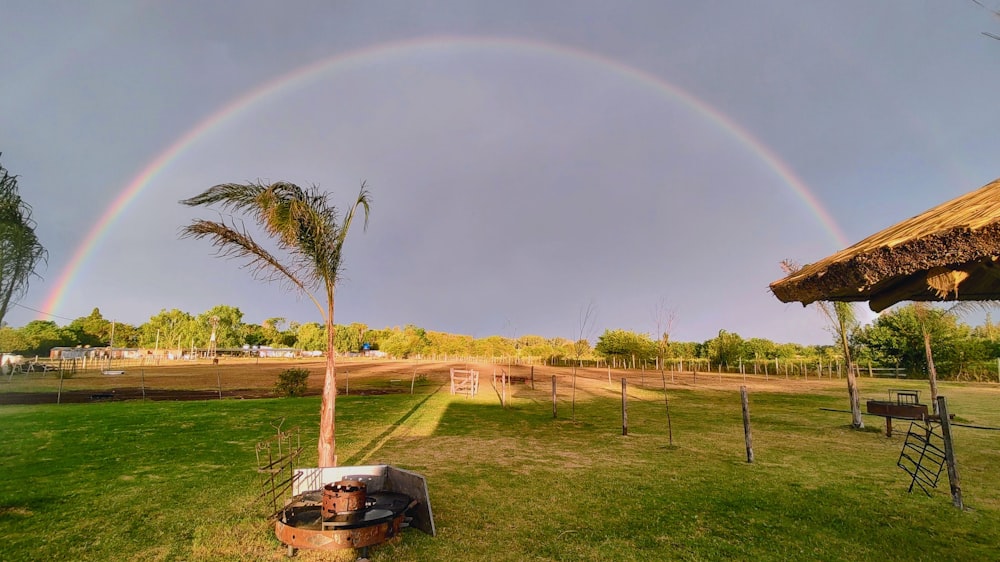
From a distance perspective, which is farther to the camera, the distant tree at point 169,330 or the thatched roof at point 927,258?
the distant tree at point 169,330

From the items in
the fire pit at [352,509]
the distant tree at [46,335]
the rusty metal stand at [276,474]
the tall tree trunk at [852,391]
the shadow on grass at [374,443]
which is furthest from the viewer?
the distant tree at [46,335]

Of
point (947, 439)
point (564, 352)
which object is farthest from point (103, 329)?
point (947, 439)

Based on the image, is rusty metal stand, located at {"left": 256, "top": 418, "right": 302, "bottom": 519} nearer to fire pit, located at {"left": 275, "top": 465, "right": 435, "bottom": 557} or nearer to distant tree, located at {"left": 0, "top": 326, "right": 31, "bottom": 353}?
fire pit, located at {"left": 275, "top": 465, "right": 435, "bottom": 557}

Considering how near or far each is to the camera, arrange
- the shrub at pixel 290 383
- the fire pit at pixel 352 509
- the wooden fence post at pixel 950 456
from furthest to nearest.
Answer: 1. the shrub at pixel 290 383
2. the wooden fence post at pixel 950 456
3. the fire pit at pixel 352 509

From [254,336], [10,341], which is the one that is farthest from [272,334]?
[10,341]

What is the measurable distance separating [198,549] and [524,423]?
11300mm

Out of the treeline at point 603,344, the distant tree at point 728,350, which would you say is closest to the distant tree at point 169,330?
the treeline at point 603,344

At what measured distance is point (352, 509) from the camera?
5.07 metres

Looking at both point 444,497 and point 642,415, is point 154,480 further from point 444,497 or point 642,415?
point 642,415

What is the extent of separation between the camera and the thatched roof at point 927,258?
1940 millimetres

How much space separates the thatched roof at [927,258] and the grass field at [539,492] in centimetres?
367

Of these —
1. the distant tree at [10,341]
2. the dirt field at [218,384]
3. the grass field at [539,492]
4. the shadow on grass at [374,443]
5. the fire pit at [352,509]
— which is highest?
the distant tree at [10,341]

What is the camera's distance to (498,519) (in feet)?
20.2

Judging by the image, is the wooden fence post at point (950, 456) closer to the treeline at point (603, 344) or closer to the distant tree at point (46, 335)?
the treeline at point (603, 344)
